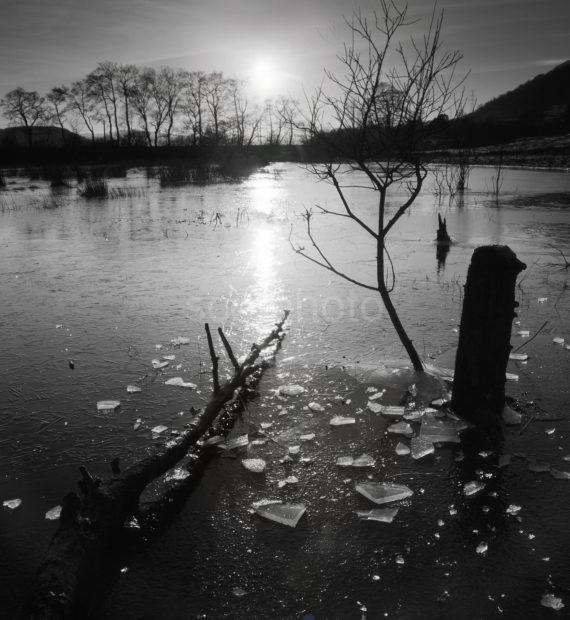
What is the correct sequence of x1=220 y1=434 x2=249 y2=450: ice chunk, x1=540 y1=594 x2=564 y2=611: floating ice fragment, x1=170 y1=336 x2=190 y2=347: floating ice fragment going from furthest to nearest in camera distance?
x1=170 y1=336 x2=190 y2=347: floating ice fragment → x1=220 y1=434 x2=249 y2=450: ice chunk → x1=540 y1=594 x2=564 y2=611: floating ice fragment

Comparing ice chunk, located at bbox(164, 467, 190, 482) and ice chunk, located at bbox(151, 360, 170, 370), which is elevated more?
ice chunk, located at bbox(151, 360, 170, 370)

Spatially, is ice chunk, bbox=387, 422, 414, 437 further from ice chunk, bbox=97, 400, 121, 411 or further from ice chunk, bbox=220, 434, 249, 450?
ice chunk, bbox=97, 400, 121, 411

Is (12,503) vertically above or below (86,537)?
below

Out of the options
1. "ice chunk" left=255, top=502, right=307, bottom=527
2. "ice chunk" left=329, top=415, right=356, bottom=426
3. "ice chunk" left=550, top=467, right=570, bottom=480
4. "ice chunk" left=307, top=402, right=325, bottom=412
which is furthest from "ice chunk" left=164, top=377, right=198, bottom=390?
"ice chunk" left=550, top=467, right=570, bottom=480

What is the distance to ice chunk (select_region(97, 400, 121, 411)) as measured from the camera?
12.4ft

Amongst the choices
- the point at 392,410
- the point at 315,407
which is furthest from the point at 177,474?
the point at 392,410

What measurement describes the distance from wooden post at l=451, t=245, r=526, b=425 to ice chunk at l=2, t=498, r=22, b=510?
3.16m

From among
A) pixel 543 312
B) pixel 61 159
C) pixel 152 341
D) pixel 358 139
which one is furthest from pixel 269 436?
pixel 61 159

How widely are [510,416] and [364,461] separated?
1.31 m

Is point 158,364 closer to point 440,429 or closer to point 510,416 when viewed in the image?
point 440,429

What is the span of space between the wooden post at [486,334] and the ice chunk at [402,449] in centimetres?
62

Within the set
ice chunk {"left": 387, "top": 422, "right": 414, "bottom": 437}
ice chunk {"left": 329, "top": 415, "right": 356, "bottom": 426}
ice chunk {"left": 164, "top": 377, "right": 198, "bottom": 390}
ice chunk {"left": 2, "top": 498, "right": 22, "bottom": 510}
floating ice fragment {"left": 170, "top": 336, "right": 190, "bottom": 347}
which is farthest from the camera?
floating ice fragment {"left": 170, "top": 336, "right": 190, "bottom": 347}

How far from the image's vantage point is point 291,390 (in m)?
4.05

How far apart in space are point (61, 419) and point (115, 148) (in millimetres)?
51969
